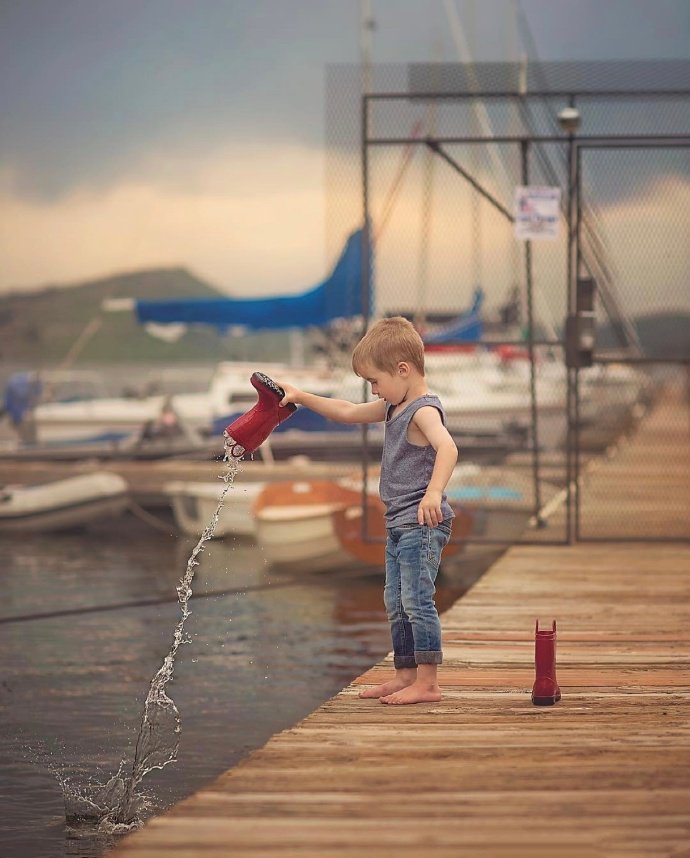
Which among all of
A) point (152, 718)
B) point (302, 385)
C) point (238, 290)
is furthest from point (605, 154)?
point (238, 290)

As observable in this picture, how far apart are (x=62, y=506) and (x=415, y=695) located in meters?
13.9

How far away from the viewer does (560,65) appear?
34.7 ft

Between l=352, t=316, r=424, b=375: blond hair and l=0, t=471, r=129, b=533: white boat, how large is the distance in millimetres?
13993

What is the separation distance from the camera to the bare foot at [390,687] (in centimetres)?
573

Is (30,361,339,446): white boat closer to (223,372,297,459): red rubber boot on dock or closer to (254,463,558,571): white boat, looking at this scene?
(254,463,558,571): white boat

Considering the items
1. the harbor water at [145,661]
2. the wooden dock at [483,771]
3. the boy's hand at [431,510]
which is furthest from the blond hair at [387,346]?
the harbor water at [145,661]

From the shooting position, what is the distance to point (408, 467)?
17.9 ft

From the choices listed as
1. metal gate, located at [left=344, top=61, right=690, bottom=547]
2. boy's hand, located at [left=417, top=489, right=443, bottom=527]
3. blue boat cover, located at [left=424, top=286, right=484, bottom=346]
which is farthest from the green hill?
boy's hand, located at [left=417, top=489, right=443, bottom=527]

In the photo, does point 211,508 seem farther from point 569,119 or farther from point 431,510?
point 431,510

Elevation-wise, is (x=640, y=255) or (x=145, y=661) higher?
(x=640, y=255)

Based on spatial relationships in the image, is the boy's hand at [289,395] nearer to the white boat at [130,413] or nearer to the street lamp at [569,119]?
the street lamp at [569,119]

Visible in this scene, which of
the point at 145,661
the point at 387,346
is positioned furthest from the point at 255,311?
the point at 387,346

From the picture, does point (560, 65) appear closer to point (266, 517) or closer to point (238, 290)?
point (266, 517)

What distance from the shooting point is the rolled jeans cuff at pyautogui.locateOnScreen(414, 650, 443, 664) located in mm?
5500
